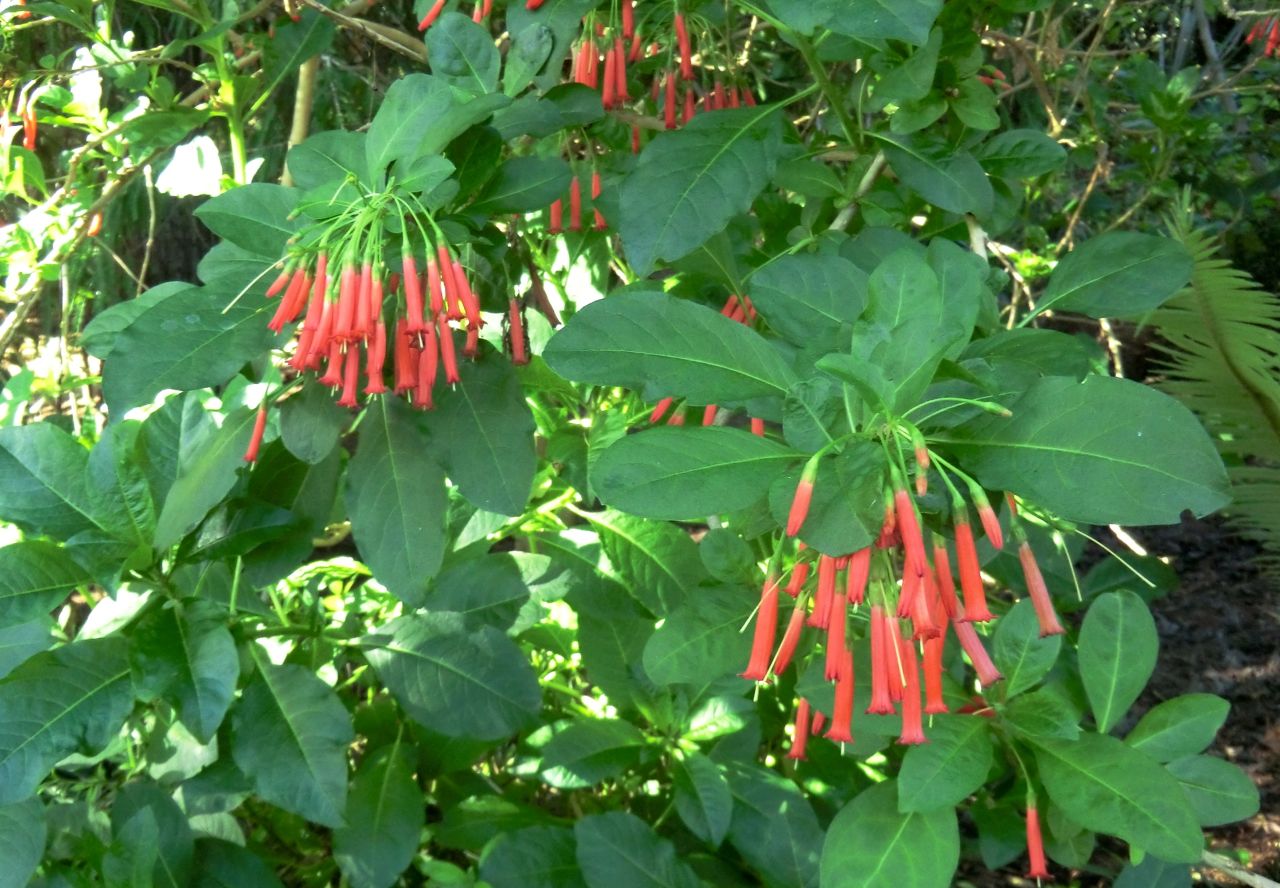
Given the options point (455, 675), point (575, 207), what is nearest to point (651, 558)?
point (455, 675)

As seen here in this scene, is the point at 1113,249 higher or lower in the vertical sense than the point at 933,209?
higher

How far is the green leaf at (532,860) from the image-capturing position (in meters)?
1.49

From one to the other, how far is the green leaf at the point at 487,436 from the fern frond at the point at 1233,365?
170cm

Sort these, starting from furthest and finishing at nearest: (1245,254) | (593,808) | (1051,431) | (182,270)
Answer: (1245,254) < (182,270) < (593,808) < (1051,431)

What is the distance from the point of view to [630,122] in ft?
5.22

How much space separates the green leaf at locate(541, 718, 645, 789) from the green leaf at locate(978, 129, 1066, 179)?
924mm

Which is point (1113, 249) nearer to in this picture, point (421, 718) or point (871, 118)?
point (421, 718)

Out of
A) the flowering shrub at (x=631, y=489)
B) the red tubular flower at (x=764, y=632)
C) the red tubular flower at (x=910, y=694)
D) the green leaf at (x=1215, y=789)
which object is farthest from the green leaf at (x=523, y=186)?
the green leaf at (x=1215, y=789)

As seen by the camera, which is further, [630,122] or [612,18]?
[630,122]

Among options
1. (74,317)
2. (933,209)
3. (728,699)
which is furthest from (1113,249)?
(74,317)

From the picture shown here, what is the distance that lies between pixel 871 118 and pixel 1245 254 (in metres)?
2.76

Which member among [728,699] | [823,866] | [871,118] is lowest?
[728,699]

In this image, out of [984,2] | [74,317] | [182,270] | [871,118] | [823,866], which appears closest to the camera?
[823,866]

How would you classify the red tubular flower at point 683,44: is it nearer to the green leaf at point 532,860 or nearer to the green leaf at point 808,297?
the green leaf at point 808,297
